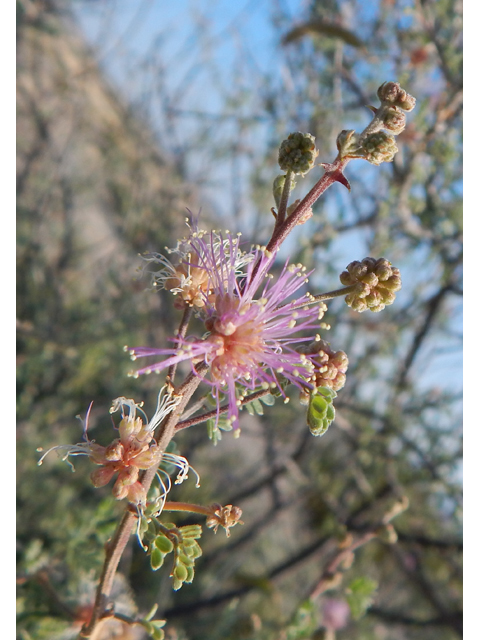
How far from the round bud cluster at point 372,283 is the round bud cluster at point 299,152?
0.20m

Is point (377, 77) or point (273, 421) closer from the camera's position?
point (377, 77)

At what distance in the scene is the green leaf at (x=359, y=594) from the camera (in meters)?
1.53

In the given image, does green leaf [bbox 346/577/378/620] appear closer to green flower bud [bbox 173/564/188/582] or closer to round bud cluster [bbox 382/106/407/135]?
green flower bud [bbox 173/564/188/582]

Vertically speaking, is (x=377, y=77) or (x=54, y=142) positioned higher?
(x=54, y=142)

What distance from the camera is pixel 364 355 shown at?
2861mm

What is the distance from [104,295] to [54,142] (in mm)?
1352

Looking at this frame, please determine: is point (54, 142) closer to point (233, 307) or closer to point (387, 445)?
point (387, 445)

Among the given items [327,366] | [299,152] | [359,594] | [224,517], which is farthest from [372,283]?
[359,594]

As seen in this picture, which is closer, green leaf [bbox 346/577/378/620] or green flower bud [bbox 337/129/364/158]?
green flower bud [bbox 337/129/364/158]

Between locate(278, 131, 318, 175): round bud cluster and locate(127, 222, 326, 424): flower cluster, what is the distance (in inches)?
6.6

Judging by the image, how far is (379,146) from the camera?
844 millimetres

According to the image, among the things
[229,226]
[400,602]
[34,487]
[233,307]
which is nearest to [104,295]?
[229,226]

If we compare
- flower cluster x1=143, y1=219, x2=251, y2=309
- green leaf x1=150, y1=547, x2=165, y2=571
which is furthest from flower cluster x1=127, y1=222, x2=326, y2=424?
green leaf x1=150, y1=547, x2=165, y2=571

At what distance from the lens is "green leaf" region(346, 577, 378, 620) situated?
1530mm
